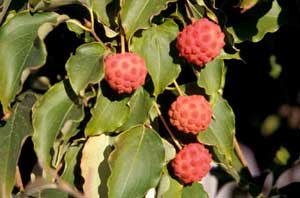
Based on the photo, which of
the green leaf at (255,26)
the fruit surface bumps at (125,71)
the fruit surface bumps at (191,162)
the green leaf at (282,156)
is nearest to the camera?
the fruit surface bumps at (125,71)

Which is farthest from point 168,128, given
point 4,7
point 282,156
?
point 282,156

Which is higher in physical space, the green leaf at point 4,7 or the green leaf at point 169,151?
the green leaf at point 4,7

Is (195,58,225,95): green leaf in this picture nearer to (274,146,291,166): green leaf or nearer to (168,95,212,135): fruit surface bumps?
(168,95,212,135): fruit surface bumps

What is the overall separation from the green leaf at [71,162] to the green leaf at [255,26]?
47 cm

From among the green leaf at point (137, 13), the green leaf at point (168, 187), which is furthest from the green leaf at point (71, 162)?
the green leaf at point (137, 13)

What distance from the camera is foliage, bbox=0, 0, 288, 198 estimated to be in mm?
1657

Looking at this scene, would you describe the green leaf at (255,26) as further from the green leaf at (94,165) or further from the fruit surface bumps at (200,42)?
the green leaf at (94,165)

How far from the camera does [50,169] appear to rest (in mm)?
1723

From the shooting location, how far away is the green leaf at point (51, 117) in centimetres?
168

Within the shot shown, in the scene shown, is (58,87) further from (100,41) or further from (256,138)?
(256,138)

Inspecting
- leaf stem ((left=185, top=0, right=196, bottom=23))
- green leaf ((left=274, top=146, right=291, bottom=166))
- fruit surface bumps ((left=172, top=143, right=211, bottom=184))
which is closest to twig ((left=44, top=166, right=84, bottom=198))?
fruit surface bumps ((left=172, top=143, right=211, bottom=184))

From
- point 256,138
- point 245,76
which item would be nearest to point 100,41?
point 245,76

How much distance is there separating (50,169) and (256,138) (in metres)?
0.85

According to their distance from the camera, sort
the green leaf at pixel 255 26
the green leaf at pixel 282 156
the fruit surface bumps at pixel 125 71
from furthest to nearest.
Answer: the green leaf at pixel 282 156 → the green leaf at pixel 255 26 → the fruit surface bumps at pixel 125 71
